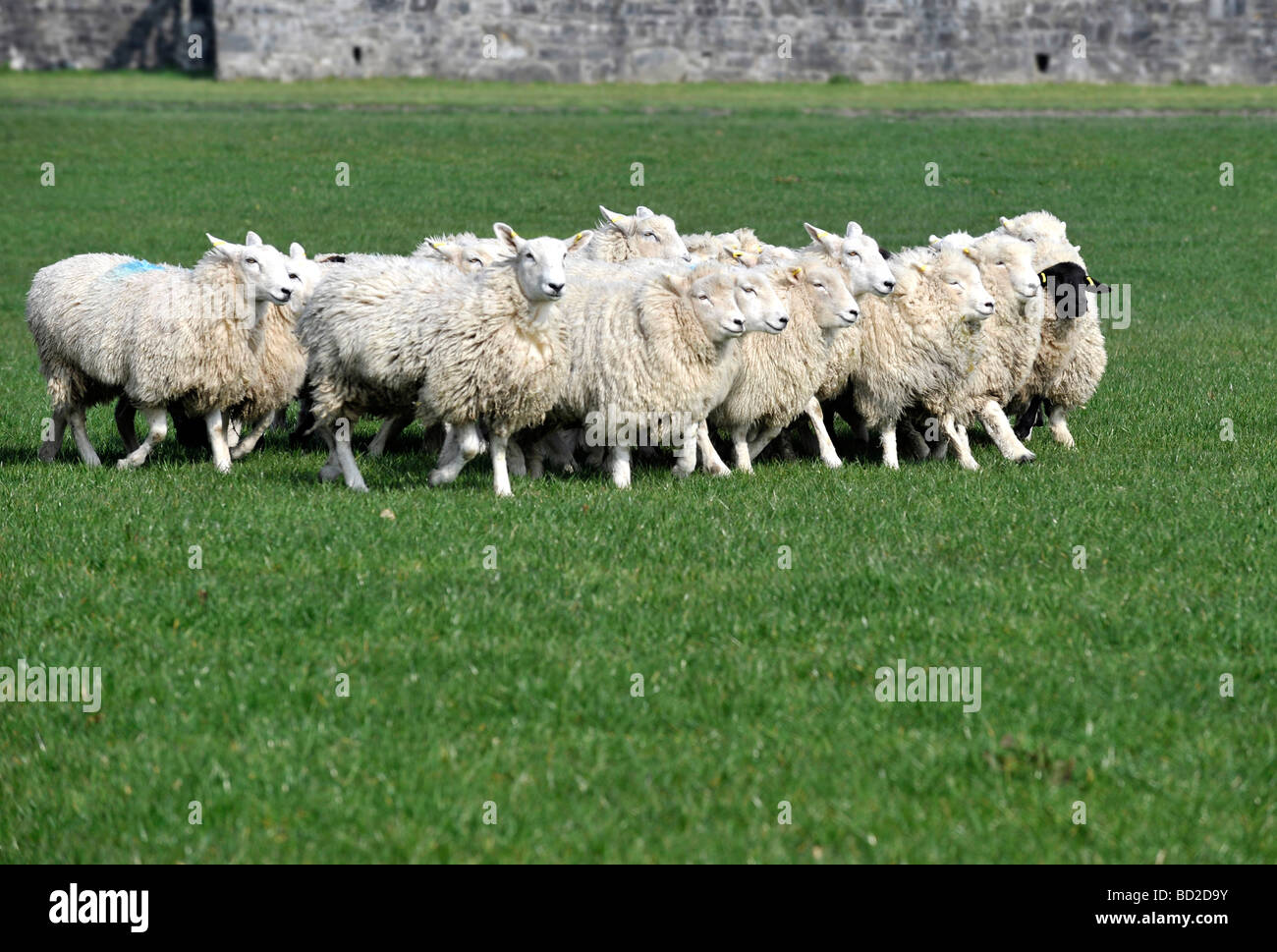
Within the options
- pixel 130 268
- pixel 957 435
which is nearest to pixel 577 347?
pixel 957 435

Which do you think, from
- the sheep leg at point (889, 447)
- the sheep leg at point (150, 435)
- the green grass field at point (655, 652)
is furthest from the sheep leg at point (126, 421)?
the sheep leg at point (889, 447)

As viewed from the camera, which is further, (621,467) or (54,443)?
(54,443)

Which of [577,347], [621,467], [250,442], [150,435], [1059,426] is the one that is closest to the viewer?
[621,467]

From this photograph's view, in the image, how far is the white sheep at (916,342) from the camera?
9.87m

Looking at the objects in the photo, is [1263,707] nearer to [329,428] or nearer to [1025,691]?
[1025,691]

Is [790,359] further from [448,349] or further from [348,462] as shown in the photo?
[348,462]

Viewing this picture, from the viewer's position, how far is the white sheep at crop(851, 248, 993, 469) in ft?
32.4

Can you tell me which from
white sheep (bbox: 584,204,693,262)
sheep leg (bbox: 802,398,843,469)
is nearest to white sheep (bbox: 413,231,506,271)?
white sheep (bbox: 584,204,693,262)

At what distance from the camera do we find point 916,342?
32.5ft

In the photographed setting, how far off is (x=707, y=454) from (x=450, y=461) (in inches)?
60.2

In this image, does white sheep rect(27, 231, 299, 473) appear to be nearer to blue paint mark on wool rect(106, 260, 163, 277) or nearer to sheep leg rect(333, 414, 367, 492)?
blue paint mark on wool rect(106, 260, 163, 277)

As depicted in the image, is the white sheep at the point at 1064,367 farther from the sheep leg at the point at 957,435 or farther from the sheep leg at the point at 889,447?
the sheep leg at the point at 889,447

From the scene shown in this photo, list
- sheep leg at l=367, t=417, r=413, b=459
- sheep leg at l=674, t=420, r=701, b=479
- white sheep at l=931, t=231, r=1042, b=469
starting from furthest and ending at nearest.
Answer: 1. sheep leg at l=367, t=417, r=413, b=459
2. white sheep at l=931, t=231, r=1042, b=469
3. sheep leg at l=674, t=420, r=701, b=479

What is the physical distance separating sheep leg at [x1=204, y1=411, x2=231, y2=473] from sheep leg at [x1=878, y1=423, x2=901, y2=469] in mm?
3926
